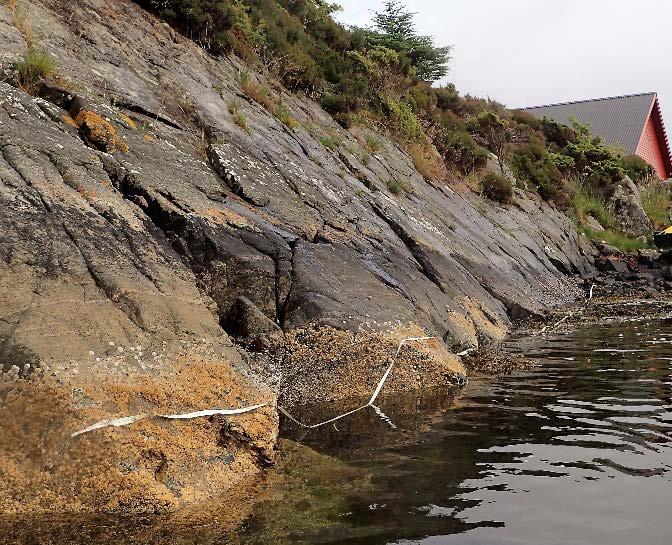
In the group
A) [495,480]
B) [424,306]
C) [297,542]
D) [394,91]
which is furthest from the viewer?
[394,91]

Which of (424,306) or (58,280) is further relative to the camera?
(424,306)

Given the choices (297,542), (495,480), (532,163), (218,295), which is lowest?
(297,542)

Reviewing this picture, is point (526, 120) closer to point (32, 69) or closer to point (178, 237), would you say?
point (32, 69)

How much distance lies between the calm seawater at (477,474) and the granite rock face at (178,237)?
20.5 inches

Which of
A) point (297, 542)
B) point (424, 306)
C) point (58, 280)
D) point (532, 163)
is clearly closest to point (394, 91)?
point (532, 163)

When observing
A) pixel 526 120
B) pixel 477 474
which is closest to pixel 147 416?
pixel 477 474

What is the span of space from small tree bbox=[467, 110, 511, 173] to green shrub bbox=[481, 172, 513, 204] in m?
3.53

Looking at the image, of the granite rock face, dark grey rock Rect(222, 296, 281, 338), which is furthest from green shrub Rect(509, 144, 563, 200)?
dark grey rock Rect(222, 296, 281, 338)

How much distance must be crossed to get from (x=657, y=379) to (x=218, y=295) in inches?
188

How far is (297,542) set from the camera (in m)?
2.93

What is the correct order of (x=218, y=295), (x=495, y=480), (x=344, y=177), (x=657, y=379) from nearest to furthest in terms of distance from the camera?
(x=495, y=480) < (x=218, y=295) < (x=657, y=379) < (x=344, y=177)

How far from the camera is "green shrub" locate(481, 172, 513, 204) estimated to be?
18.8 m

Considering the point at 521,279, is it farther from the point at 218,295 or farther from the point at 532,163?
the point at 532,163

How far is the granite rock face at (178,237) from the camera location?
410 cm
